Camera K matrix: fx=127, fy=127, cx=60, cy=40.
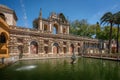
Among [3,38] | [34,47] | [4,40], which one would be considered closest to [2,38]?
[3,38]

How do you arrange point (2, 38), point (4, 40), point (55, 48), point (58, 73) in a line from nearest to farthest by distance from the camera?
point (58, 73), point (2, 38), point (4, 40), point (55, 48)

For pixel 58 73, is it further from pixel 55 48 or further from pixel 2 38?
pixel 55 48

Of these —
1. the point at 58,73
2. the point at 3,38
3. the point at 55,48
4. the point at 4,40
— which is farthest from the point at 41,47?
the point at 58,73

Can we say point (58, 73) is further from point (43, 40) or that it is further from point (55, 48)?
point (55, 48)

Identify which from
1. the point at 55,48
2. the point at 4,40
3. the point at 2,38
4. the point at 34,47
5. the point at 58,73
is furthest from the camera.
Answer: the point at 55,48

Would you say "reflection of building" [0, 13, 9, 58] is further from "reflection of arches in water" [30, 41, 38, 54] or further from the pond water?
the pond water

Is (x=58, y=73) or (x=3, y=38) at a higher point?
(x=3, y=38)

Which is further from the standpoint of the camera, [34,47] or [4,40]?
[34,47]

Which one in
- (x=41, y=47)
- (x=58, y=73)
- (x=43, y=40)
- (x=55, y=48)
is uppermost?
(x=43, y=40)

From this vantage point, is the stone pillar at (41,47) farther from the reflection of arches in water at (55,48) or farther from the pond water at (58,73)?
the pond water at (58,73)

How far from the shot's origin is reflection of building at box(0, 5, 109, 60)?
28031 mm

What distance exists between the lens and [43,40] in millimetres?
32062

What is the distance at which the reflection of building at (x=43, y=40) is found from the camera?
2803 centimetres

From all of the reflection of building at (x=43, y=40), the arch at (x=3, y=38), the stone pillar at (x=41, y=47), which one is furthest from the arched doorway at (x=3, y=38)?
the stone pillar at (x=41, y=47)
